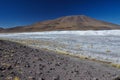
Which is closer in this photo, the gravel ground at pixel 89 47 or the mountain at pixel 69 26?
the gravel ground at pixel 89 47

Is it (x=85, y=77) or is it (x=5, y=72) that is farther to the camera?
(x=85, y=77)

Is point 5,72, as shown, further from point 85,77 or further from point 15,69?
point 85,77

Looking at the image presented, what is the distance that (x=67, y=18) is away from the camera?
159000 millimetres

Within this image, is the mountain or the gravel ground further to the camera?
the mountain

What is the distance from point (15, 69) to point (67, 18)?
15327 centimetres

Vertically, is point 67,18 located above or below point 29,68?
above

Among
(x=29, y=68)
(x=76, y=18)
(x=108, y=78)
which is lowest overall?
(x=108, y=78)

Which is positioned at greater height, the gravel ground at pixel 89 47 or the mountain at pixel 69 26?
the mountain at pixel 69 26

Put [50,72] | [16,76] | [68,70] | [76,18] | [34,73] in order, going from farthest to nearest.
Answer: [76,18] → [68,70] → [50,72] → [34,73] → [16,76]

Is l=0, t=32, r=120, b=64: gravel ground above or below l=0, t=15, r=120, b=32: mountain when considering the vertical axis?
below

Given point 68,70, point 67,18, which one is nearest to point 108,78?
point 68,70

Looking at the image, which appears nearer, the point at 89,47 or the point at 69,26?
the point at 89,47

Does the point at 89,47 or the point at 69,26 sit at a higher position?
the point at 69,26

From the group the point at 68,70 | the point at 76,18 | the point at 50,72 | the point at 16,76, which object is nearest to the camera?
the point at 16,76
